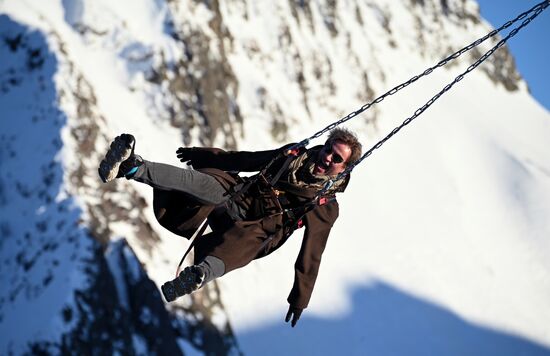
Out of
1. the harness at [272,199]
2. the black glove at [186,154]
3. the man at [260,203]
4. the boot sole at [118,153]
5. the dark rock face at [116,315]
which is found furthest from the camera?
the dark rock face at [116,315]

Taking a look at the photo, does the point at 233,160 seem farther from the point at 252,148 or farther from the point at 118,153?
the point at 252,148

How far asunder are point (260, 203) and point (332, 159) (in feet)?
2.64

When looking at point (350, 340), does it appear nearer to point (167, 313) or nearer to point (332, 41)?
point (167, 313)

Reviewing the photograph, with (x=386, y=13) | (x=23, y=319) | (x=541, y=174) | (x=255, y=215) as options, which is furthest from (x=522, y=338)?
(x=386, y=13)

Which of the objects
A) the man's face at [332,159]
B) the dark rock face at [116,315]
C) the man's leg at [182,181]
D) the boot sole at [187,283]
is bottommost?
the boot sole at [187,283]

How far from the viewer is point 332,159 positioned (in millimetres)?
6836

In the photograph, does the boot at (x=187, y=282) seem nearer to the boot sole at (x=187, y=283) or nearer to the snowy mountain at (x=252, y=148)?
the boot sole at (x=187, y=283)

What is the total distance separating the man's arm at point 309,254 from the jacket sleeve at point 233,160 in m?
0.68

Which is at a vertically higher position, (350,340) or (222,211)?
(350,340)

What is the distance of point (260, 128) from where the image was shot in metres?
36.0

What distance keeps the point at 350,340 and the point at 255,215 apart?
73.0 feet

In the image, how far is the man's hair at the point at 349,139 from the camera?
6.77 m

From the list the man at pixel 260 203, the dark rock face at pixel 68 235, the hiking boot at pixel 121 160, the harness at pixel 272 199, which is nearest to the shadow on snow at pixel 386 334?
the dark rock face at pixel 68 235

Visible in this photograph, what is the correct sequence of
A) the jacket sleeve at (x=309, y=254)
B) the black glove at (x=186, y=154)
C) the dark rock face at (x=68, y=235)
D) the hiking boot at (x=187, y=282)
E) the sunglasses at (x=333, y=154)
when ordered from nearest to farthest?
1. the hiking boot at (x=187, y=282)
2. the sunglasses at (x=333, y=154)
3. the jacket sleeve at (x=309, y=254)
4. the black glove at (x=186, y=154)
5. the dark rock face at (x=68, y=235)
